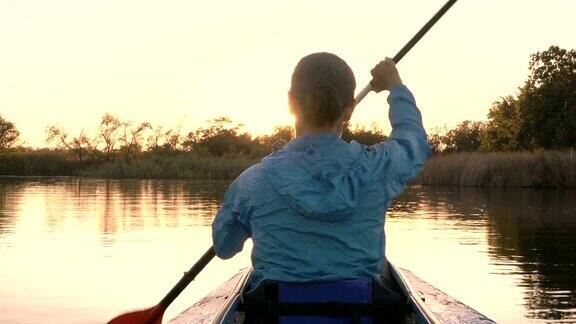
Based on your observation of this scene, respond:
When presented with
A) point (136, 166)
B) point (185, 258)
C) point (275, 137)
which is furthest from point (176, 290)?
point (275, 137)

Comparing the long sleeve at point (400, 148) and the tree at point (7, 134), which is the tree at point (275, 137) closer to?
the tree at point (7, 134)

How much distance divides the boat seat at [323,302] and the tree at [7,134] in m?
55.9

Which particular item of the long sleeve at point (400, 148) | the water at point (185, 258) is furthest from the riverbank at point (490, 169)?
the long sleeve at point (400, 148)

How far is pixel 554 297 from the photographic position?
7320 mm

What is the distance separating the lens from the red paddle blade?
14.4 ft

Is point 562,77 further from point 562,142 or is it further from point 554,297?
point 554,297

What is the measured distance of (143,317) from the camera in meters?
4.39

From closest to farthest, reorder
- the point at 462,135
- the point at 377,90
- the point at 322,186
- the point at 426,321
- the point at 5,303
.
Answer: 1. the point at 322,186
2. the point at 377,90
3. the point at 426,321
4. the point at 5,303
5. the point at 462,135

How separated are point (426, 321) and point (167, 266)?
6166 mm

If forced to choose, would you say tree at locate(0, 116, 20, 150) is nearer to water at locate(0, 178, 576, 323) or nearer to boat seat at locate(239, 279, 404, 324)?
water at locate(0, 178, 576, 323)

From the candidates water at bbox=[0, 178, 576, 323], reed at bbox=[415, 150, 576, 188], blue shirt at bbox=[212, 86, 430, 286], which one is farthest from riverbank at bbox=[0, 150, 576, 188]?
blue shirt at bbox=[212, 86, 430, 286]

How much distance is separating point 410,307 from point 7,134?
56081 millimetres

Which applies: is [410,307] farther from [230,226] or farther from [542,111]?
[542,111]

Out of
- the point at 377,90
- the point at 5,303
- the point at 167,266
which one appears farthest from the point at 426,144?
the point at 167,266
